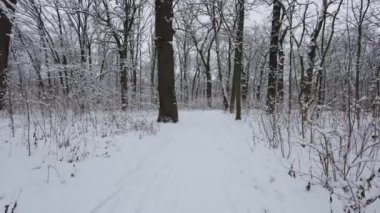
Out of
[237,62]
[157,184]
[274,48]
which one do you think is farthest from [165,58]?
[157,184]

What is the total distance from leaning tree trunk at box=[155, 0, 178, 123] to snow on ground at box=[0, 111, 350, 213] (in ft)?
14.2

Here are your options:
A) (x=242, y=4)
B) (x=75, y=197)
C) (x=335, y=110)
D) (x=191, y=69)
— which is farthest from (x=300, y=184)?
(x=191, y=69)

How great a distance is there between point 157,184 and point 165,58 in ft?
21.1

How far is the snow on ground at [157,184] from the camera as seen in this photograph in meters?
2.65

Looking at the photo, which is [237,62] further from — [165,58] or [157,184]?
[157,184]

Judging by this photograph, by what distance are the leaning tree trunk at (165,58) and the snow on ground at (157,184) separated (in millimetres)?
4330

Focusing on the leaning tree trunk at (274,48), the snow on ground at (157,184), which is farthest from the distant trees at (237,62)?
the snow on ground at (157,184)

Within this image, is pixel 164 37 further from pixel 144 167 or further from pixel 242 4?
pixel 144 167

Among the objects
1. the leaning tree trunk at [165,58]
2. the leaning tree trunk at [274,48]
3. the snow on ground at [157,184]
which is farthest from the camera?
the leaning tree trunk at [274,48]

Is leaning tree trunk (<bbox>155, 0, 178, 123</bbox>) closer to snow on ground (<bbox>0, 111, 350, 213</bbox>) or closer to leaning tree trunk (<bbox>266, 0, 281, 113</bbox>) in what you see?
leaning tree trunk (<bbox>266, 0, 281, 113</bbox>)

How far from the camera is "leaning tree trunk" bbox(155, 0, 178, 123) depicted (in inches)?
353

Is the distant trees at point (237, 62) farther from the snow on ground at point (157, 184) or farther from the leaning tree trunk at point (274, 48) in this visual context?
the snow on ground at point (157, 184)

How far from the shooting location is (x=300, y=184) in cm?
329

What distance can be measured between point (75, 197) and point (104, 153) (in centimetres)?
175
